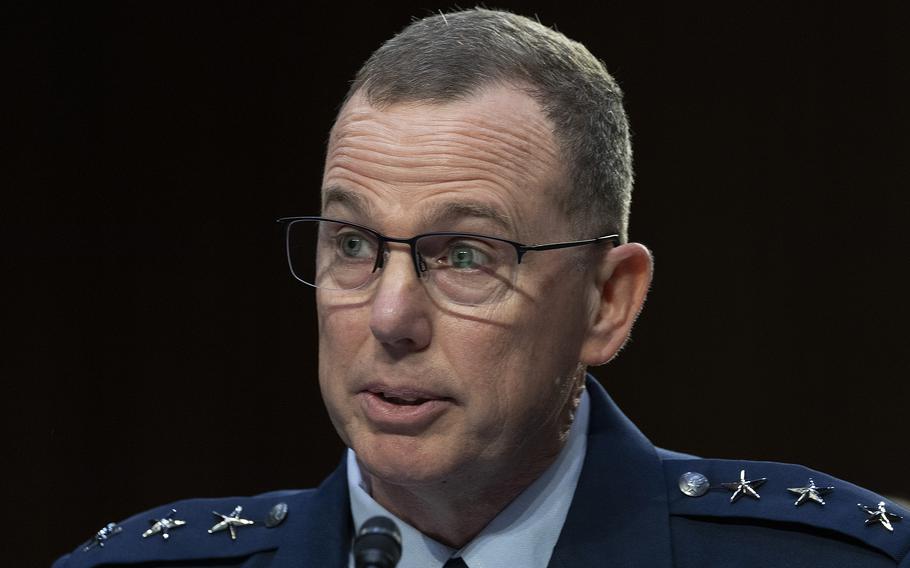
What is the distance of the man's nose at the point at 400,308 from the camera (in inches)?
82.7

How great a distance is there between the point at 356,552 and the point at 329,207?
2.34 feet

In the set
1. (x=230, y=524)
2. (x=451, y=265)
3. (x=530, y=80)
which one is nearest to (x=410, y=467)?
(x=451, y=265)

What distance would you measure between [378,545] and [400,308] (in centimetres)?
47

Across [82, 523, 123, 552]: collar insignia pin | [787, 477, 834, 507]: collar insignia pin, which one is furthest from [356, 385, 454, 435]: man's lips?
[82, 523, 123, 552]: collar insignia pin

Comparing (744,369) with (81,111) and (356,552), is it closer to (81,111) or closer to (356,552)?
(81,111)

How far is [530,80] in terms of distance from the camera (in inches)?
Answer: 89.4

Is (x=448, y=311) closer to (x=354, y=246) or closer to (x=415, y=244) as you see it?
(x=415, y=244)

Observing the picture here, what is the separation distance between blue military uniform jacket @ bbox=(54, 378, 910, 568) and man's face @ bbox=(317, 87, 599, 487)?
8.5 inches

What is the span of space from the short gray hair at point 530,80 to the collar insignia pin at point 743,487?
49cm

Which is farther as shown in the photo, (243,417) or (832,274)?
(243,417)

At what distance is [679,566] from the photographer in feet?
7.46

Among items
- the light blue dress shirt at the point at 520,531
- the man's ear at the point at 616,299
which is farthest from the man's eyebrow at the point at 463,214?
the light blue dress shirt at the point at 520,531

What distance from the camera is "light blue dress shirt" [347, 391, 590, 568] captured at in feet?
7.56

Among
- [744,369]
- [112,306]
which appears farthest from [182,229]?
[744,369]
